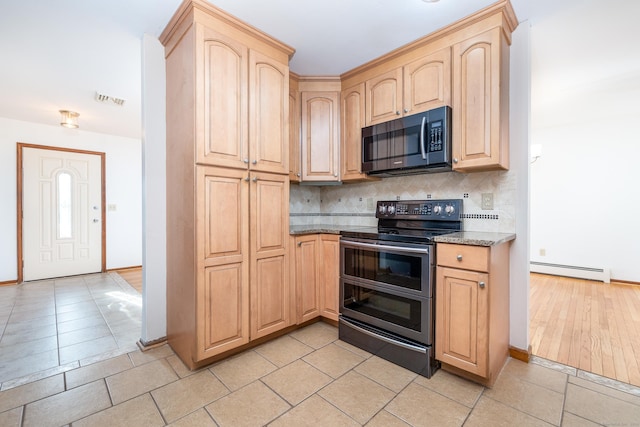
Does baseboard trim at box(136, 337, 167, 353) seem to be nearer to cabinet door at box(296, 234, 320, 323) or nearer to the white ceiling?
cabinet door at box(296, 234, 320, 323)

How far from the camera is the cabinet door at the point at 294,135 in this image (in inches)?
106

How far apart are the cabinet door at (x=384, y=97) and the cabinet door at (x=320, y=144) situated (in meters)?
0.37

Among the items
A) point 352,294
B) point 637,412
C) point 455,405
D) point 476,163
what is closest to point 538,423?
point 455,405

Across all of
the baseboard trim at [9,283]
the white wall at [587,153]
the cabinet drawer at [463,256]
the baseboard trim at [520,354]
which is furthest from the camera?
the baseboard trim at [9,283]

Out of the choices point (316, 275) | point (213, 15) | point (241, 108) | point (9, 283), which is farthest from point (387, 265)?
point (9, 283)

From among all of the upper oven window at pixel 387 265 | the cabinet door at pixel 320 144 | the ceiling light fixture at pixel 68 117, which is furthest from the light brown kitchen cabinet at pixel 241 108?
the ceiling light fixture at pixel 68 117

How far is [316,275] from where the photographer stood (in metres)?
2.58

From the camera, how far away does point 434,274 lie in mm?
1825

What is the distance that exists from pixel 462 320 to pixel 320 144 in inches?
74.1

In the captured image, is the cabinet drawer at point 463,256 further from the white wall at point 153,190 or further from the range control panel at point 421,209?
the white wall at point 153,190

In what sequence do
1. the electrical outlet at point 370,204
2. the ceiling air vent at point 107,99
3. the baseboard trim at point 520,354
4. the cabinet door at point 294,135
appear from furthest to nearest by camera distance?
the ceiling air vent at point 107,99
the electrical outlet at point 370,204
the cabinet door at point 294,135
the baseboard trim at point 520,354

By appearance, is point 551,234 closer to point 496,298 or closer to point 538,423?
point 496,298

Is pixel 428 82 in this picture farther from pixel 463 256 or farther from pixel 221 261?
pixel 221 261

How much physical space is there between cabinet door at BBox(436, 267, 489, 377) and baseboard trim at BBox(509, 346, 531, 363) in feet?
1.96
